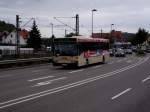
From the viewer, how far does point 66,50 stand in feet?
99.0

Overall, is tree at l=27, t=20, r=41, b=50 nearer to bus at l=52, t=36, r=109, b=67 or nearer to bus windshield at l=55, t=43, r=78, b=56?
bus at l=52, t=36, r=109, b=67

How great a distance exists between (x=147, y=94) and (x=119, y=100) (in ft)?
7.61

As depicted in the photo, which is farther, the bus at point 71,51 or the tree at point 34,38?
the tree at point 34,38

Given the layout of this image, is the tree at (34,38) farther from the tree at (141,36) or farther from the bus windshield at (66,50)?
the bus windshield at (66,50)

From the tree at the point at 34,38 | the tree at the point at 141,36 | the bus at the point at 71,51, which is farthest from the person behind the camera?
the tree at the point at 141,36

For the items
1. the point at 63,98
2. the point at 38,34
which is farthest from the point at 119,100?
the point at 38,34

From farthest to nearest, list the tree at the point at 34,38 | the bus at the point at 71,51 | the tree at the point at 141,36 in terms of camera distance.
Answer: the tree at the point at 141,36 → the tree at the point at 34,38 → the bus at the point at 71,51

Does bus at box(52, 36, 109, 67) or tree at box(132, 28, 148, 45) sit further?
tree at box(132, 28, 148, 45)

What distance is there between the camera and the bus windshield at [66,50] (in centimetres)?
3004

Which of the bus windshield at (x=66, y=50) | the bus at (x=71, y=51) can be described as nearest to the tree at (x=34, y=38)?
the bus at (x=71, y=51)

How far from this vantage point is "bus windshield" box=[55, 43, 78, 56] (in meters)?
30.0

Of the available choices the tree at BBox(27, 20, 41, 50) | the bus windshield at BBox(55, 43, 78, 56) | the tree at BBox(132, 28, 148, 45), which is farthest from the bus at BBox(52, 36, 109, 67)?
the tree at BBox(132, 28, 148, 45)

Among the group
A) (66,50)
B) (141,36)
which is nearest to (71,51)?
(66,50)

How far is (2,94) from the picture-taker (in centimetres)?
1378
